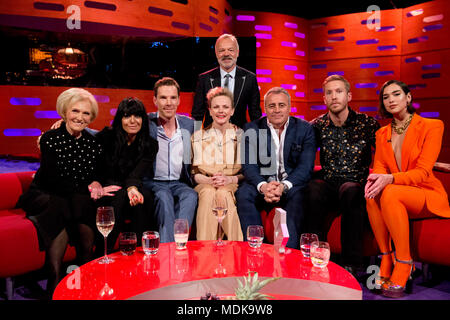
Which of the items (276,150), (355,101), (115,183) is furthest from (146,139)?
(355,101)

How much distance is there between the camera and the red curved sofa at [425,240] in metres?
2.40

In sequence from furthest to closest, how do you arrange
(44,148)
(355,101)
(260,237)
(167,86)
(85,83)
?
(355,101) → (85,83) → (167,86) → (44,148) → (260,237)

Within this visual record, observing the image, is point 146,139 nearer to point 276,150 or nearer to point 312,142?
point 276,150

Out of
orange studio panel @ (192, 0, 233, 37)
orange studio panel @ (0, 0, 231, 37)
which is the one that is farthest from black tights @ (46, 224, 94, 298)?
orange studio panel @ (192, 0, 233, 37)

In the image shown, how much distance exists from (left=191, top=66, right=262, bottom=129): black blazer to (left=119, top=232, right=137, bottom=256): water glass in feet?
6.40

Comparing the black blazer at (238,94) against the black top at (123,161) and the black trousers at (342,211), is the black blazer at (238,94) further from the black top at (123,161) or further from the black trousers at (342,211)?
the black trousers at (342,211)

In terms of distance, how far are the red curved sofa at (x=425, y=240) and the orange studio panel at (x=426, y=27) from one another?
13.1 ft

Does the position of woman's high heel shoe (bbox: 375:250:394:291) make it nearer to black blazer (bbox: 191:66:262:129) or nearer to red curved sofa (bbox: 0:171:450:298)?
red curved sofa (bbox: 0:171:450:298)

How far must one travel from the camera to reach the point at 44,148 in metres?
2.38

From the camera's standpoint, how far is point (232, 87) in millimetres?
3502

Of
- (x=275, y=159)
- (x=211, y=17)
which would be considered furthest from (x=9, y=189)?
(x=211, y=17)

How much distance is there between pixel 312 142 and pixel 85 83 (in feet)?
14.3

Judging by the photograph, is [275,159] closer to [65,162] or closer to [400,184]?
[400,184]

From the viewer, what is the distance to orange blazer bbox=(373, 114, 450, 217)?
2480 millimetres
